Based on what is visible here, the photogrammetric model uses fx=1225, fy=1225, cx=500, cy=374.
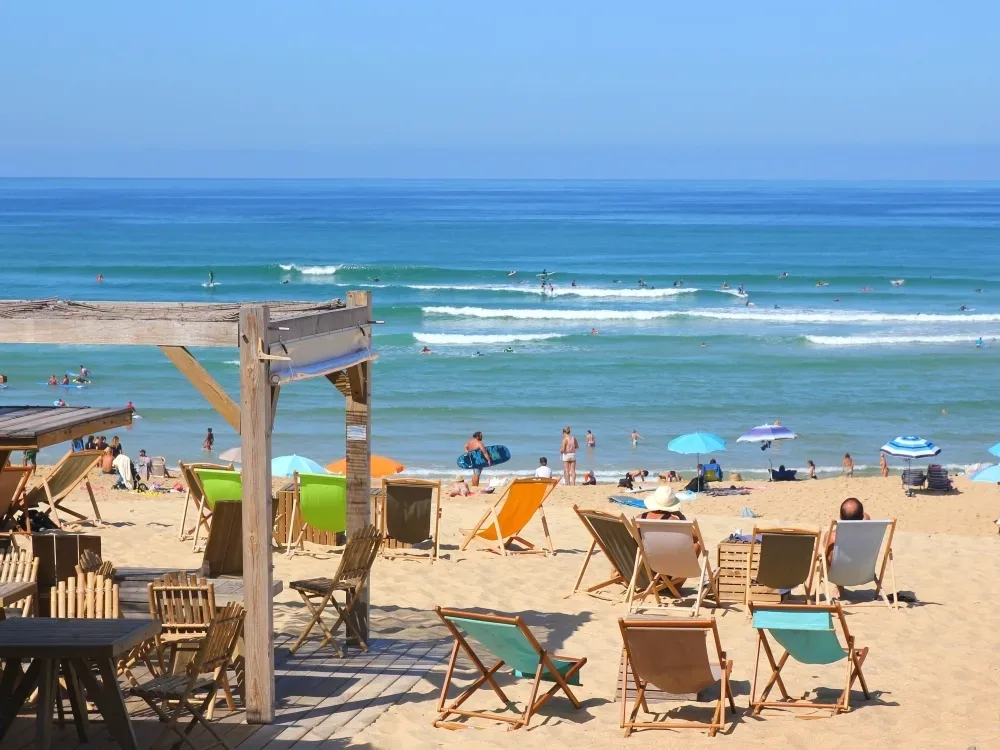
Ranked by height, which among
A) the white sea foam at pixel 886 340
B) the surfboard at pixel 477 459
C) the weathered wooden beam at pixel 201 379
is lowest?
the surfboard at pixel 477 459

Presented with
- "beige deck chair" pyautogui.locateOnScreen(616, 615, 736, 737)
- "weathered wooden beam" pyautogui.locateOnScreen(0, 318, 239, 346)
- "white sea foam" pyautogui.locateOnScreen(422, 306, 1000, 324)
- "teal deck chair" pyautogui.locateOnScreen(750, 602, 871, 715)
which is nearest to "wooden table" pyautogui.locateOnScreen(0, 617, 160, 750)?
"weathered wooden beam" pyautogui.locateOnScreen(0, 318, 239, 346)

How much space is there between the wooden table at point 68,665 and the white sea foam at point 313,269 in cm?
4814

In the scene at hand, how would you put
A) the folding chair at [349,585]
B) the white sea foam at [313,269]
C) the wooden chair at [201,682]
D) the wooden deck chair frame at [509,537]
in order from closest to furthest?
the wooden chair at [201,682], the folding chair at [349,585], the wooden deck chair frame at [509,537], the white sea foam at [313,269]

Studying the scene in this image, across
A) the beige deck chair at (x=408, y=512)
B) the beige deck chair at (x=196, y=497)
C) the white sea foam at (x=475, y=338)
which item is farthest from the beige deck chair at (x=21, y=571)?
the white sea foam at (x=475, y=338)

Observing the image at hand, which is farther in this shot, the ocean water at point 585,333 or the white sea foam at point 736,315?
the white sea foam at point 736,315

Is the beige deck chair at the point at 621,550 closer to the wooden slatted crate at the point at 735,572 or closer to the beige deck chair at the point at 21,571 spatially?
the wooden slatted crate at the point at 735,572

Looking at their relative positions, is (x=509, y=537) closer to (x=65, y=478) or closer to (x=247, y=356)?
(x=65, y=478)

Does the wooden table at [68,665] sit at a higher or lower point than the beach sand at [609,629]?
higher

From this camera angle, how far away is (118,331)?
18.2 ft

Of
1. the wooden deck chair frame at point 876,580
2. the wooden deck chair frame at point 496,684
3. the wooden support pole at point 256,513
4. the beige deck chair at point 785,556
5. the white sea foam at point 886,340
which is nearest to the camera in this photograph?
the wooden support pole at point 256,513

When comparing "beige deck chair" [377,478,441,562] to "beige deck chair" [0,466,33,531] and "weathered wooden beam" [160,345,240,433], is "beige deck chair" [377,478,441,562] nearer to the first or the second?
"beige deck chair" [0,466,33,531]

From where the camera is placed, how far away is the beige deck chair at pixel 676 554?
315 inches

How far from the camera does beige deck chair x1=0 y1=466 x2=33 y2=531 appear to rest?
983 centimetres

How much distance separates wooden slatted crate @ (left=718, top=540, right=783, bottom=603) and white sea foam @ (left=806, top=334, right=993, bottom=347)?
26.3m
